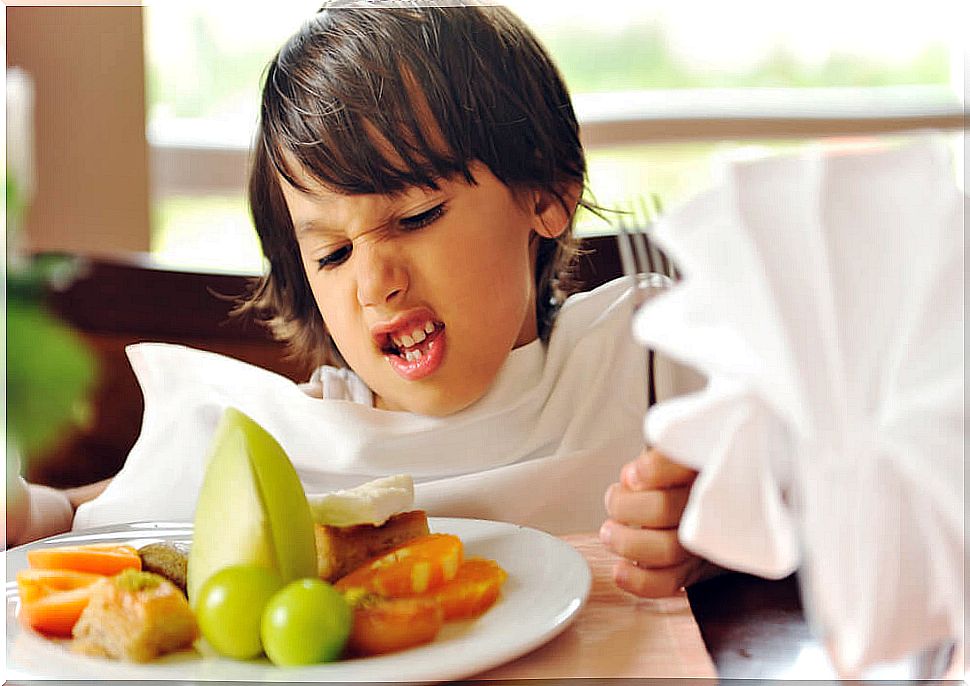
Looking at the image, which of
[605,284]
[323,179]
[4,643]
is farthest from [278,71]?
[4,643]

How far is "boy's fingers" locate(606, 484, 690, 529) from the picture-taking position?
441 millimetres

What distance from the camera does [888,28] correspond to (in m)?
0.53

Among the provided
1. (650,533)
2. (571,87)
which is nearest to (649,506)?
(650,533)

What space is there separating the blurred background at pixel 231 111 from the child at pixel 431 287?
0.02 m

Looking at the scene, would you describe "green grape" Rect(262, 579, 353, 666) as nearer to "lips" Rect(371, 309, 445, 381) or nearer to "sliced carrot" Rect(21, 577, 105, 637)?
"sliced carrot" Rect(21, 577, 105, 637)

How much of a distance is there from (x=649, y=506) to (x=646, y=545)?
2cm

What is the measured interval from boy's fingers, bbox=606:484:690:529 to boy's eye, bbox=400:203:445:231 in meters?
0.17

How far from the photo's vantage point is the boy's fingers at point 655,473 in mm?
415

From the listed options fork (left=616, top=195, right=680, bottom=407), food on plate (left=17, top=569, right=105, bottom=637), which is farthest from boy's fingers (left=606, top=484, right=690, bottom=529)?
food on plate (left=17, top=569, right=105, bottom=637)

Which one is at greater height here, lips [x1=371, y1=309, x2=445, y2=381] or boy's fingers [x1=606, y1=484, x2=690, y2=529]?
lips [x1=371, y1=309, x2=445, y2=381]

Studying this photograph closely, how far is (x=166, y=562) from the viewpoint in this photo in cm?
43

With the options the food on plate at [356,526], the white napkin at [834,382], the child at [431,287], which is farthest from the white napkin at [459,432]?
the white napkin at [834,382]

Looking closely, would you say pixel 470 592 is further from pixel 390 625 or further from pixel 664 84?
pixel 664 84

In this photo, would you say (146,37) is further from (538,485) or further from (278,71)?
(538,485)
